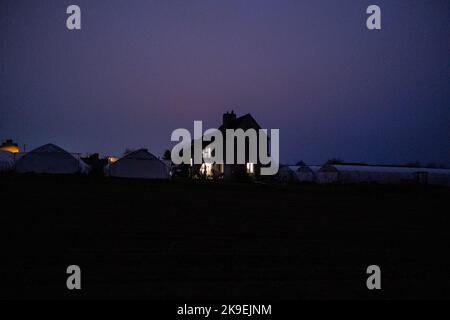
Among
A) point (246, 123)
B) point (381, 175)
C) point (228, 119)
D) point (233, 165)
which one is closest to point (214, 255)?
point (233, 165)

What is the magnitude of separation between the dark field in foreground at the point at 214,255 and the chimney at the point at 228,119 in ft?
107

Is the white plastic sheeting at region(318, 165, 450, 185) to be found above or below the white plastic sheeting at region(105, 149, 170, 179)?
below

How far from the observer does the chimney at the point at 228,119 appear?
42547mm

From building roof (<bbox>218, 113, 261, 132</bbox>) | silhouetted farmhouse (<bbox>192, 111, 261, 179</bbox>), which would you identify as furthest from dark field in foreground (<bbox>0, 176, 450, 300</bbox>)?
building roof (<bbox>218, 113, 261, 132</bbox>)

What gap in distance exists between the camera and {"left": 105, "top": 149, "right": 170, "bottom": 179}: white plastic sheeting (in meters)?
31.7

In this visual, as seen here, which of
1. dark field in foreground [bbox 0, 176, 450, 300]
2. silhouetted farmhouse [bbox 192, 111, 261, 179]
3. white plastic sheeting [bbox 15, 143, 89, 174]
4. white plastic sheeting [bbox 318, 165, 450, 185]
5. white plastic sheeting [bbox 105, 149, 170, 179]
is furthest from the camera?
white plastic sheeting [bbox 318, 165, 450, 185]

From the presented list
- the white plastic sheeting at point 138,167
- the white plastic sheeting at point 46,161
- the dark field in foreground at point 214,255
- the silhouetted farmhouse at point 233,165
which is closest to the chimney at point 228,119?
the silhouetted farmhouse at point 233,165

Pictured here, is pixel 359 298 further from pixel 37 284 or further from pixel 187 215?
pixel 187 215

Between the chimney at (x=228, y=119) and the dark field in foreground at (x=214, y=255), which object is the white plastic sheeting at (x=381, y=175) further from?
the dark field in foreground at (x=214, y=255)

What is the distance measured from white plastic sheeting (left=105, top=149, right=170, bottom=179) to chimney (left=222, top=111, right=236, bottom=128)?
13.0m

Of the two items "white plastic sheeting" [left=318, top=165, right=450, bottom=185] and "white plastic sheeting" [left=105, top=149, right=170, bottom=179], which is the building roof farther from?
"white plastic sheeting" [left=105, top=149, right=170, bottom=179]

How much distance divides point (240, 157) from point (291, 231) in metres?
29.1

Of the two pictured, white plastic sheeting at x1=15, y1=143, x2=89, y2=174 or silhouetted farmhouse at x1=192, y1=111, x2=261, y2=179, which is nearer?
white plastic sheeting at x1=15, y1=143, x2=89, y2=174

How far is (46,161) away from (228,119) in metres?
20.9
